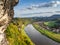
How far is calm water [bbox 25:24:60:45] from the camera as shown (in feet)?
42.7

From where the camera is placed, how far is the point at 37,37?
13211 millimetres

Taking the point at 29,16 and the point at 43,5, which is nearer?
the point at 29,16

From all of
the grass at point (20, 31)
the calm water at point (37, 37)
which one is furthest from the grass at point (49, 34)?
the grass at point (20, 31)

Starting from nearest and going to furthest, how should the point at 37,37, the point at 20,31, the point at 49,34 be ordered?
the point at 20,31 < the point at 37,37 < the point at 49,34

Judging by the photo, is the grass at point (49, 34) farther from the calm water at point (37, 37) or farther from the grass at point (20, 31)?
the grass at point (20, 31)

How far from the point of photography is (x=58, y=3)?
14031 millimetres

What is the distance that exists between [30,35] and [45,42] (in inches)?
40.2

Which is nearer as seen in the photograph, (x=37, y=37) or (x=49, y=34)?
(x=37, y=37)

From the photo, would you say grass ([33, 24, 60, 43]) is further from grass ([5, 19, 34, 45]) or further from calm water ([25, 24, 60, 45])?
grass ([5, 19, 34, 45])

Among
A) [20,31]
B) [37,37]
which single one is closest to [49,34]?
[37,37]

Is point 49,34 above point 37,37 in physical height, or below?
above

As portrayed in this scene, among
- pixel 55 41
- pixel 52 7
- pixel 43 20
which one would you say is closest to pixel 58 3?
pixel 52 7

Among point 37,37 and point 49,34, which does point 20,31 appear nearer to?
point 37,37

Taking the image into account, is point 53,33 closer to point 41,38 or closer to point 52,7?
point 41,38
